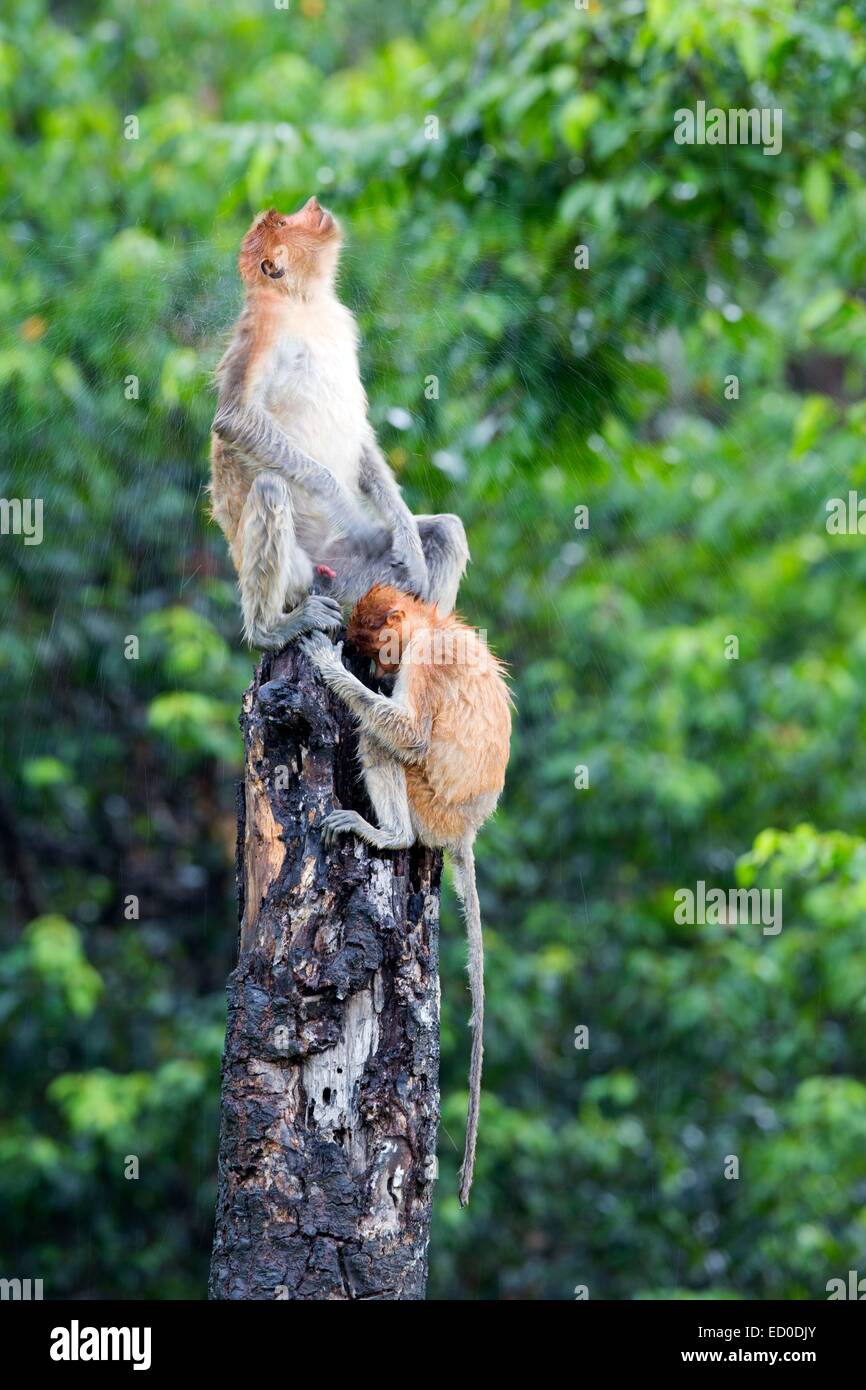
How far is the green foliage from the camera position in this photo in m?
8.52

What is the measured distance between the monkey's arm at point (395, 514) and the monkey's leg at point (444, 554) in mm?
50

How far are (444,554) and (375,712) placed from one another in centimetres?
123

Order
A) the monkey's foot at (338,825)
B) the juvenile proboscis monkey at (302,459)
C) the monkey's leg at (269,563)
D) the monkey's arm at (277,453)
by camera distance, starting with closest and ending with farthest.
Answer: the monkey's foot at (338,825) → the monkey's leg at (269,563) → the juvenile proboscis monkey at (302,459) → the monkey's arm at (277,453)

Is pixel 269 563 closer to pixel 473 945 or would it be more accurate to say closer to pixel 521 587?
pixel 473 945

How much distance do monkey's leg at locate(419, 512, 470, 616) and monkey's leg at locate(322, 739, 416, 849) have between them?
1119 mm

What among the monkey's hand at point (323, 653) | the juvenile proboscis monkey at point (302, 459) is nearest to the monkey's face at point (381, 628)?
the monkey's hand at point (323, 653)

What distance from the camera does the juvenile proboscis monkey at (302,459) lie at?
589 centimetres

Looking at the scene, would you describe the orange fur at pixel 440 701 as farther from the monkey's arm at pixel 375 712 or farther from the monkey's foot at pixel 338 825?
the monkey's foot at pixel 338 825

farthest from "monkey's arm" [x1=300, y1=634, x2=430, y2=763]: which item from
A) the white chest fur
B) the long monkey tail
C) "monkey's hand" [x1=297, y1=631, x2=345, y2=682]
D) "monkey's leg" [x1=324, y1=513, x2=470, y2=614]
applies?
the white chest fur

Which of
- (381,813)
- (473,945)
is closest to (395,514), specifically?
(381,813)

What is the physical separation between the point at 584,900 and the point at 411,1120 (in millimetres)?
6642

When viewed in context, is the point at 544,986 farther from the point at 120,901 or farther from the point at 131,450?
the point at 131,450

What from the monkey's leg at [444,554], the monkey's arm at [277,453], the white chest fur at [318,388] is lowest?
the monkey's leg at [444,554]

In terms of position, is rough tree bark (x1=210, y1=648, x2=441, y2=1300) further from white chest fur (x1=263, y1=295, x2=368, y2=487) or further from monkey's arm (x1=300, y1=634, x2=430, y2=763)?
white chest fur (x1=263, y1=295, x2=368, y2=487)
